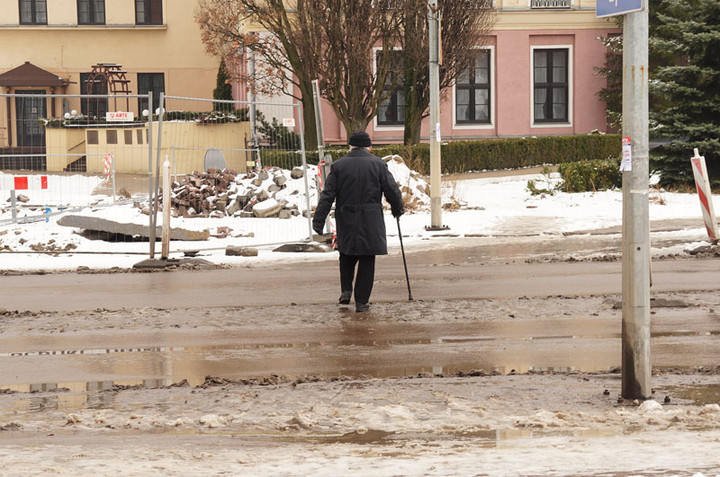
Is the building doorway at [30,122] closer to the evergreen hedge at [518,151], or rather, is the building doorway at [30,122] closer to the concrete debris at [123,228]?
the concrete debris at [123,228]

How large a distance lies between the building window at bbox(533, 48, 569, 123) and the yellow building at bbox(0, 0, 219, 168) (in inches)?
629

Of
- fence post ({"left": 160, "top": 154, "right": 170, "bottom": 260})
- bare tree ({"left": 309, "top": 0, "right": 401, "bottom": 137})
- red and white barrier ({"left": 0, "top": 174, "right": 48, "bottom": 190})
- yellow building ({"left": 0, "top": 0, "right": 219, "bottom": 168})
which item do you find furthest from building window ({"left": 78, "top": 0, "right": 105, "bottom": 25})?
fence post ({"left": 160, "top": 154, "right": 170, "bottom": 260})

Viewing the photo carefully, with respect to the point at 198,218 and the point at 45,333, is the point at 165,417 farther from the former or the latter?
the point at 198,218

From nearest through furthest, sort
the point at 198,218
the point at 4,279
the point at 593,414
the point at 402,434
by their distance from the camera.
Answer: the point at 402,434
the point at 593,414
the point at 4,279
the point at 198,218

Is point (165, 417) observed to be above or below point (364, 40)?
below

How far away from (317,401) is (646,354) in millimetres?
2099

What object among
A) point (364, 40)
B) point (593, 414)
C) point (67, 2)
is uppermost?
point (67, 2)

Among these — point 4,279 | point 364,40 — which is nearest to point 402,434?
point 4,279

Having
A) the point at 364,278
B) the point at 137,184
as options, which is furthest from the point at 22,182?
the point at 364,278

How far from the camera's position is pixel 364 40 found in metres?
27.7

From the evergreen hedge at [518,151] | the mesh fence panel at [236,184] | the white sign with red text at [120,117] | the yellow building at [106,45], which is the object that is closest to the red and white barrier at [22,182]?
the mesh fence panel at [236,184]

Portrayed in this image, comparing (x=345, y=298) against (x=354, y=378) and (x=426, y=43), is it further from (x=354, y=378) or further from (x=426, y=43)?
(x=426, y=43)

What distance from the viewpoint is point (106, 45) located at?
4756 centimetres

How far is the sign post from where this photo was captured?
6.89m
